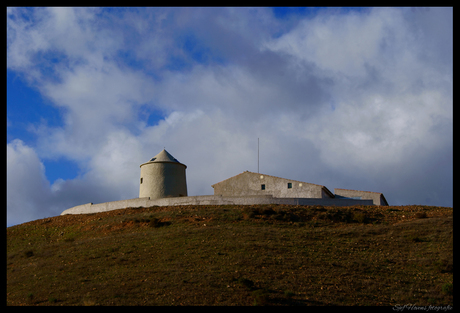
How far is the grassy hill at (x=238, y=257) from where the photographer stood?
17.0 meters

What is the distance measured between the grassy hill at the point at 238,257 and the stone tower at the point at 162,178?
7.36 m

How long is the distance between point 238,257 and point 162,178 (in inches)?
807

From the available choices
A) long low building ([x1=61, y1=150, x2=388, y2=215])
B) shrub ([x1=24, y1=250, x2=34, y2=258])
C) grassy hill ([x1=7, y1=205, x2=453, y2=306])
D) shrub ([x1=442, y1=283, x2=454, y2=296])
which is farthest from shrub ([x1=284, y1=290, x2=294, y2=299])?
long low building ([x1=61, y1=150, x2=388, y2=215])

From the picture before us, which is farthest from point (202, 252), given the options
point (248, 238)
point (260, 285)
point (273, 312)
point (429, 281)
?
point (429, 281)

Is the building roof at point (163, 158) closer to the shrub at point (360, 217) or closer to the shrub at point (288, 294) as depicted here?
the shrub at point (360, 217)

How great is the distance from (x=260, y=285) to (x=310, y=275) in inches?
113

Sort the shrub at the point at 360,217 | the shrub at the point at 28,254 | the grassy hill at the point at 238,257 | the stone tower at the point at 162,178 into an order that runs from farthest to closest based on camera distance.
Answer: the stone tower at the point at 162,178
the shrub at the point at 360,217
the shrub at the point at 28,254
the grassy hill at the point at 238,257

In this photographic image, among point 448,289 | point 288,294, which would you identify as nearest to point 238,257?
point 288,294

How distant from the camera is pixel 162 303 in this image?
15656 mm

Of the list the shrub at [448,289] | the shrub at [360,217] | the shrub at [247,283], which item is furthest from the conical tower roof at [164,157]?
the shrub at [448,289]

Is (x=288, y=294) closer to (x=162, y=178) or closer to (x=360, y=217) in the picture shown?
(x=360, y=217)

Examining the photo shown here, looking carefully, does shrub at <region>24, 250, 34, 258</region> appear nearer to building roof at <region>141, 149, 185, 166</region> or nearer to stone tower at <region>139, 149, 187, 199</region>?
stone tower at <region>139, 149, 187, 199</region>

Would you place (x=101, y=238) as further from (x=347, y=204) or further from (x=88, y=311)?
(x=347, y=204)

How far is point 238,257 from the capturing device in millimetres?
20906
